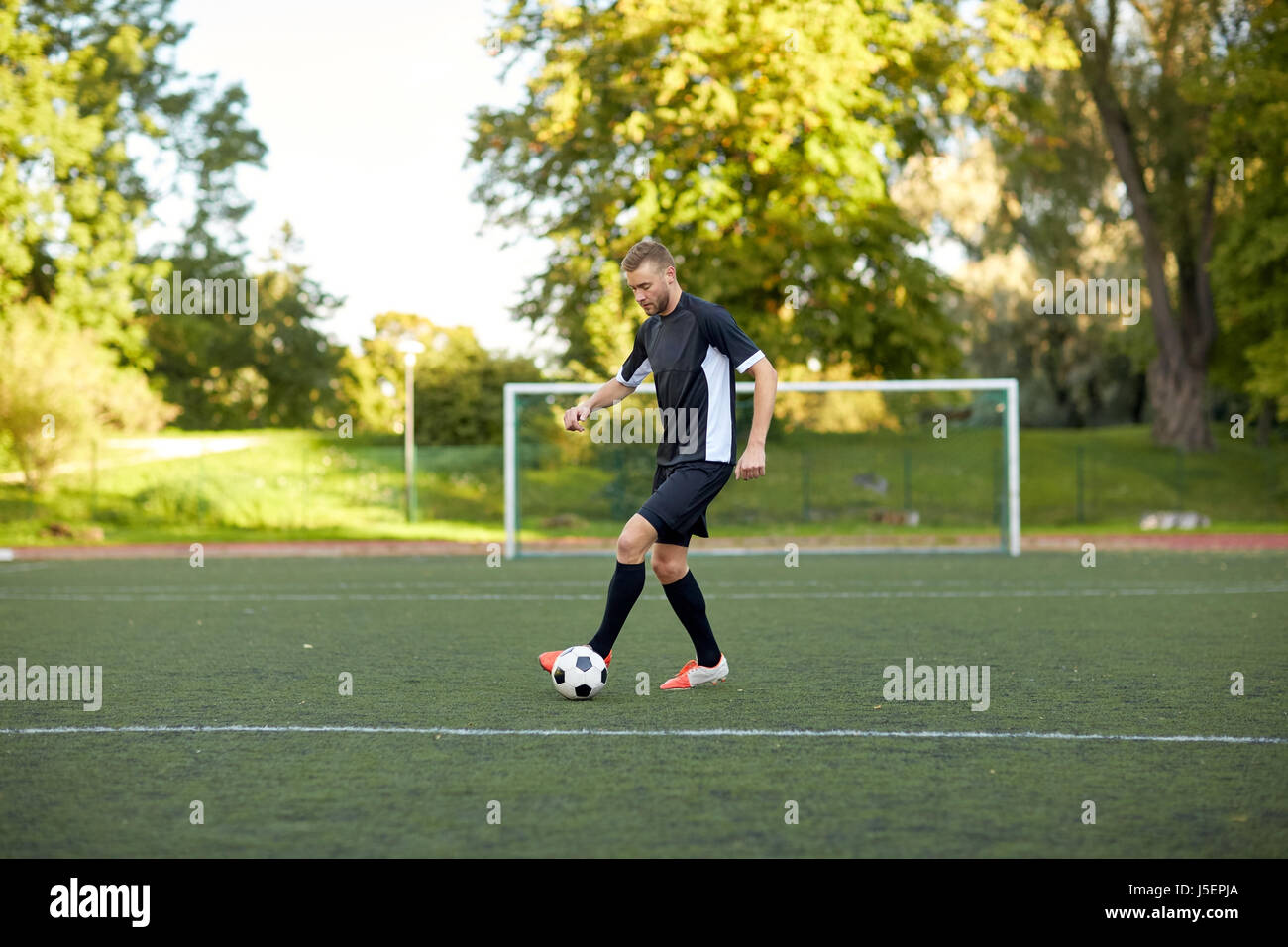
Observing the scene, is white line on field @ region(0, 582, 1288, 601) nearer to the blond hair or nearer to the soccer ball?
the soccer ball

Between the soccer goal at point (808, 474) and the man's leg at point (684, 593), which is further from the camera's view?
the soccer goal at point (808, 474)

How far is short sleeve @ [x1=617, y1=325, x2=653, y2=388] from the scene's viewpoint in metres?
6.41

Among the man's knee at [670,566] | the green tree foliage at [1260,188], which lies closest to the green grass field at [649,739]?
the man's knee at [670,566]

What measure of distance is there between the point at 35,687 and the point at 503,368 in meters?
32.9

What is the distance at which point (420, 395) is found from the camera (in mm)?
39531

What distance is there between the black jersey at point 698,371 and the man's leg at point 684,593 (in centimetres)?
43

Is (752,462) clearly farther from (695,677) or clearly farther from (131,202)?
(131,202)

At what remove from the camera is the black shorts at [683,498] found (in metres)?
6.03

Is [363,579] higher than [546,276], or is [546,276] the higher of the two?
[546,276]

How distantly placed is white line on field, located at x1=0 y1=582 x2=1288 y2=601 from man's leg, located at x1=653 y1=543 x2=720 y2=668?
5.47 meters

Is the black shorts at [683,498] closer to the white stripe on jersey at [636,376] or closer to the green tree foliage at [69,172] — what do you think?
the white stripe on jersey at [636,376]

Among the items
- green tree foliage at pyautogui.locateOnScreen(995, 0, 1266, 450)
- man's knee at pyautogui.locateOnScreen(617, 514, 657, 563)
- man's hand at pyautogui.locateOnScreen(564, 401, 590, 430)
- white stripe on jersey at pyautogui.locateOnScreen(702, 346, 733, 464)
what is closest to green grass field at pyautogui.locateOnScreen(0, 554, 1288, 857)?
man's knee at pyautogui.locateOnScreen(617, 514, 657, 563)
